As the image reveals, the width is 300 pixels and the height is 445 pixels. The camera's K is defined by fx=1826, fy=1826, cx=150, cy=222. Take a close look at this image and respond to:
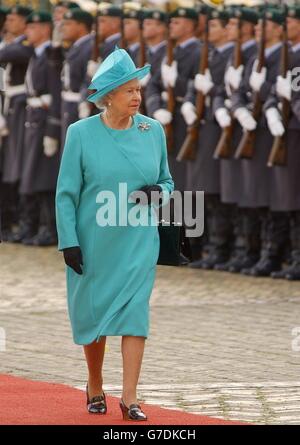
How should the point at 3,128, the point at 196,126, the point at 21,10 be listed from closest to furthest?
the point at 196,126 → the point at 3,128 → the point at 21,10

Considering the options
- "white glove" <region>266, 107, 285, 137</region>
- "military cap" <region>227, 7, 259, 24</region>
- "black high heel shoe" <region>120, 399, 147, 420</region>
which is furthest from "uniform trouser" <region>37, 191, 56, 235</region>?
"black high heel shoe" <region>120, 399, 147, 420</region>

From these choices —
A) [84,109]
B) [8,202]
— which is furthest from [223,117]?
[8,202]

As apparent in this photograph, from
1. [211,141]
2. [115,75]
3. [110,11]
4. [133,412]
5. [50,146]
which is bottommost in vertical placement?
[50,146]

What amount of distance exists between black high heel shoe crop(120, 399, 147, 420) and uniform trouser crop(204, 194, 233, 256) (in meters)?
7.63

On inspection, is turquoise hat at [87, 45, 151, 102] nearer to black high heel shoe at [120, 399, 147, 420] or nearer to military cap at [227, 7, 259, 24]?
black high heel shoe at [120, 399, 147, 420]

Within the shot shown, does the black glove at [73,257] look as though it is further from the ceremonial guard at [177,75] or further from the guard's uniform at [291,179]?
the ceremonial guard at [177,75]

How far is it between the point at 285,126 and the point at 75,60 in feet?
10.6

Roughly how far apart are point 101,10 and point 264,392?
8.64 m

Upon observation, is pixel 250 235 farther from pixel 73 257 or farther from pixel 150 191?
pixel 73 257

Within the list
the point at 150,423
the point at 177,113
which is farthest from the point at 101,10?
the point at 150,423

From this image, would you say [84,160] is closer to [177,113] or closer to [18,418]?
[18,418]

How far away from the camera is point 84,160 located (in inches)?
318

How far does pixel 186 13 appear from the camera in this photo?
15773mm

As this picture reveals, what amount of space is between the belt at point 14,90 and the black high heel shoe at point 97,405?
10.3 metres
